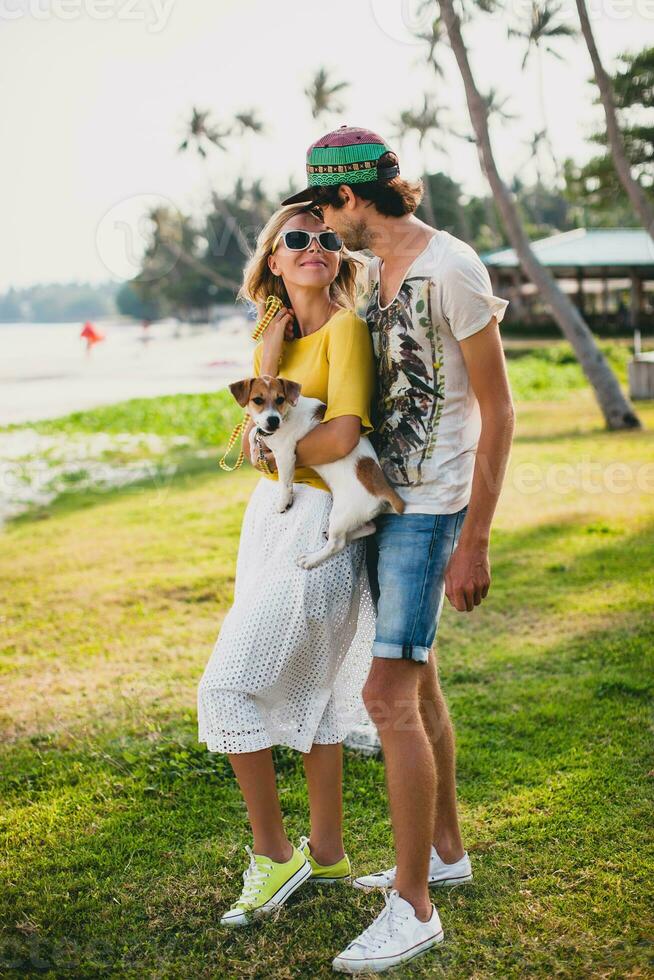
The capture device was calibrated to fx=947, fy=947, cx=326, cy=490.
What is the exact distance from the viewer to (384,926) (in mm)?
3006

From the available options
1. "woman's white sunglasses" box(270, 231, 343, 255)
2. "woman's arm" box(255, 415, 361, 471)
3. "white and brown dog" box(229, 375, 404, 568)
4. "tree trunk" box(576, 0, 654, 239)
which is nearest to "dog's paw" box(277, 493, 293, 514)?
"white and brown dog" box(229, 375, 404, 568)

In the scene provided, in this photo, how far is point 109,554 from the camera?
906cm

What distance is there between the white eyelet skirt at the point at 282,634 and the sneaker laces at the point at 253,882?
435 millimetres

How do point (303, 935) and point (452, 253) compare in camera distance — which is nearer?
point (452, 253)

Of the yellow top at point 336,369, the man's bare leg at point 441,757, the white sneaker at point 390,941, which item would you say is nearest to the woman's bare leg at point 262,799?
the white sneaker at point 390,941

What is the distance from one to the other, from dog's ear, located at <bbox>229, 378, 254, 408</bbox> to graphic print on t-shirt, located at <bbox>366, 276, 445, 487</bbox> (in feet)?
1.48

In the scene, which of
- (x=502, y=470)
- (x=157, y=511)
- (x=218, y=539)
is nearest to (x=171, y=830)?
(x=502, y=470)

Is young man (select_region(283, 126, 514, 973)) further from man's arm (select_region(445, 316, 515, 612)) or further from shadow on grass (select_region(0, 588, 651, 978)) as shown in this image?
shadow on grass (select_region(0, 588, 651, 978))

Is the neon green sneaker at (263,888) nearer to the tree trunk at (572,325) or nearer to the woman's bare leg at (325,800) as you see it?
the woman's bare leg at (325,800)

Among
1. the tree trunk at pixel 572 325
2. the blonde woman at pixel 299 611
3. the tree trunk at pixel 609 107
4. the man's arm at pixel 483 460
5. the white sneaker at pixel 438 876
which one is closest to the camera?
the man's arm at pixel 483 460

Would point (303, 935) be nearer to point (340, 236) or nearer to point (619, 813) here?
point (619, 813)

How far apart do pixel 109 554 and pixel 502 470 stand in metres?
6.70

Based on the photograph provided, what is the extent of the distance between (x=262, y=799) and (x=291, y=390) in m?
1.38

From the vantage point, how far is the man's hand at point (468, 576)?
2.92 metres
